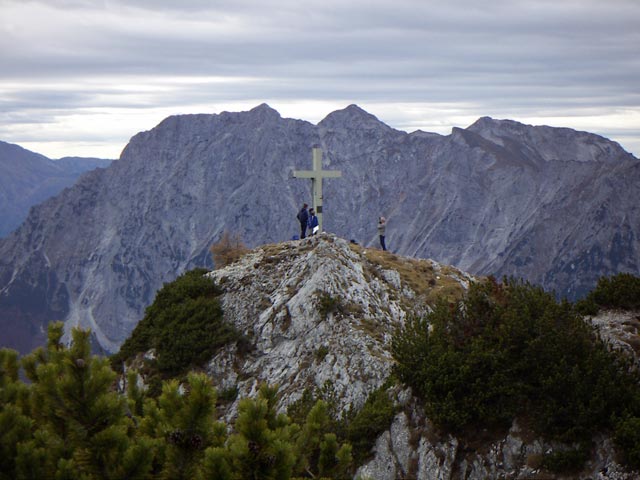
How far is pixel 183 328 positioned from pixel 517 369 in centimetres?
1251

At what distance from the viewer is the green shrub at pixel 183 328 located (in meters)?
25.2

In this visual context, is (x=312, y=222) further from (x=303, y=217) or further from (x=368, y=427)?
(x=368, y=427)

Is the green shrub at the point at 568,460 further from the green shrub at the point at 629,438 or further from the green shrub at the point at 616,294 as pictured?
the green shrub at the point at 616,294

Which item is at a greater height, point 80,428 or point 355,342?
point 80,428

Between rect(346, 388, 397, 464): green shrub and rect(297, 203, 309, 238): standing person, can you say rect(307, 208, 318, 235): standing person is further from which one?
rect(346, 388, 397, 464): green shrub

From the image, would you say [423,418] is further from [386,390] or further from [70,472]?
[70,472]

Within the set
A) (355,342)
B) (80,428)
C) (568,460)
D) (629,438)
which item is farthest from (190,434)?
(355,342)

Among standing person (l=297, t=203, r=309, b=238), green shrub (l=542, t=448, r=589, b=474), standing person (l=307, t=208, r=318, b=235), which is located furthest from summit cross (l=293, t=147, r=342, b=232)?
green shrub (l=542, t=448, r=589, b=474)

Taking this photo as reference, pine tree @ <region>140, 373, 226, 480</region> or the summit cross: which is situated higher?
the summit cross

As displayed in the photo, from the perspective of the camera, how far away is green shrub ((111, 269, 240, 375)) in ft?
82.7

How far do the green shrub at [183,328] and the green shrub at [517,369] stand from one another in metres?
8.20

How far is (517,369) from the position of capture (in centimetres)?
1750

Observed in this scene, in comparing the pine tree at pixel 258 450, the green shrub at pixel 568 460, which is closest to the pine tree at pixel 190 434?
the pine tree at pixel 258 450

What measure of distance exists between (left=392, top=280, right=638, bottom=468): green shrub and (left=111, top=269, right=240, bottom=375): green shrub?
8.20m
